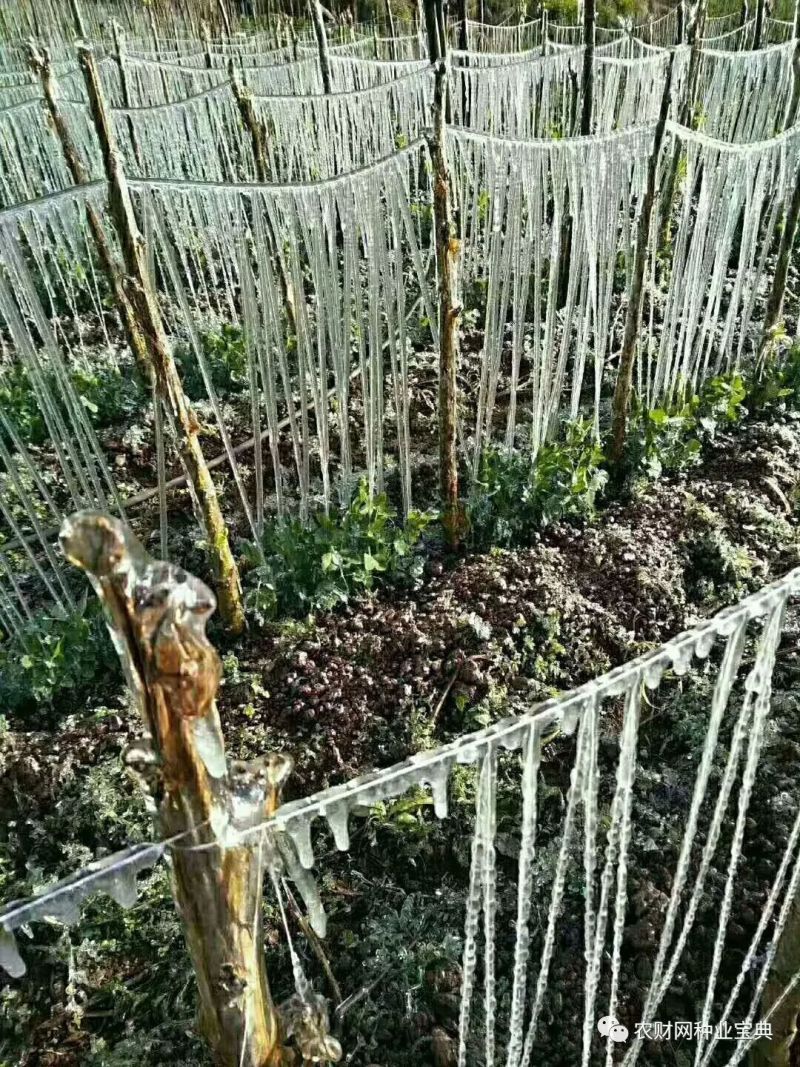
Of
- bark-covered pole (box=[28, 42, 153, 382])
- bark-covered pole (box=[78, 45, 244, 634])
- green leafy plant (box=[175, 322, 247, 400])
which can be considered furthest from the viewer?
green leafy plant (box=[175, 322, 247, 400])

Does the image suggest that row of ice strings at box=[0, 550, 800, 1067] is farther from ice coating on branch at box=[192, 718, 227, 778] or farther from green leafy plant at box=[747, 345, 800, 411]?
green leafy plant at box=[747, 345, 800, 411]

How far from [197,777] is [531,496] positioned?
279 cm

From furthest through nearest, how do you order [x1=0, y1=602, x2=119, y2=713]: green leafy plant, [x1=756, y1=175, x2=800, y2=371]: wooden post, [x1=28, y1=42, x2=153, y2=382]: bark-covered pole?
[x1=756, y1=175, x2=800, y2=371]: wooden post, [x1=28, y1=42, x2=153, y2=382]: bark-covered pole, [x1=0, y1=602, x2=119, y2=713]: green leafy plant

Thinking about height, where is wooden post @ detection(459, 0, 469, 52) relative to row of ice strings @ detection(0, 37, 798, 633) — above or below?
above

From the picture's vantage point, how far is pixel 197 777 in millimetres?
1093

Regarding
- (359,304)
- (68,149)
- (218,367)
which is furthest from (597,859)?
(68,149)

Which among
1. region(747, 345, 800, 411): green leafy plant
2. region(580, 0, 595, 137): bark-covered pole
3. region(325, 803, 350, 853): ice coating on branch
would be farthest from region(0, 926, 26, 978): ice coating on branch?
region(580, 0, 595, 137): bark-covered pole

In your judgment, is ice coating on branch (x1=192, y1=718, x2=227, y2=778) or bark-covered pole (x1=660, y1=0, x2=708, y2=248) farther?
bark-covered pole (x1=660, y1=0, x2=708, y2=248)

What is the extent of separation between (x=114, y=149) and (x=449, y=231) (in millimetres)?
1196

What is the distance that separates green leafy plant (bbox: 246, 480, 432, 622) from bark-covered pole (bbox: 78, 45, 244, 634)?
36 cm

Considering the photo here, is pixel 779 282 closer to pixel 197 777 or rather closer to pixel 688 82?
pixel 688 82

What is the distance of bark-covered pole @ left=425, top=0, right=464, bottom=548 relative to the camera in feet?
9.31

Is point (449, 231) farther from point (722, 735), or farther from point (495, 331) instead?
point (722, 735)

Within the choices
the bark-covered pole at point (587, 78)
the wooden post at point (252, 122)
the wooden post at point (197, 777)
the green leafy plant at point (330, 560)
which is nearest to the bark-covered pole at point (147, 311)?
the green leafy plant at point (330, 560)
